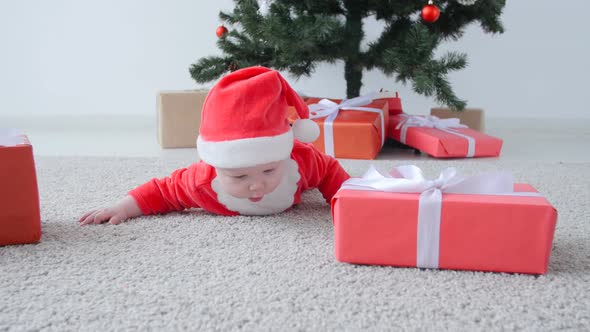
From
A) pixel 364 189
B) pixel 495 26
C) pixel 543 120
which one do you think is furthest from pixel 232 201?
pixel 543 120

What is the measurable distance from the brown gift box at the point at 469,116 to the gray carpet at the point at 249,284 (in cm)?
99

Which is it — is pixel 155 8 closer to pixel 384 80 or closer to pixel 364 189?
pixel 384 80

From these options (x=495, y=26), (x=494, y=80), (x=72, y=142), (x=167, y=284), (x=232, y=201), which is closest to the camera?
(x=167, y=284)

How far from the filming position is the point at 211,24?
90.6 inches

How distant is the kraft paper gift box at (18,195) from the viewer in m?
0.90

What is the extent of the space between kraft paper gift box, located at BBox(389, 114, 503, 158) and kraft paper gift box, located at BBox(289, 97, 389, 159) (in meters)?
0.10

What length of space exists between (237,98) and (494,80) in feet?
5.29

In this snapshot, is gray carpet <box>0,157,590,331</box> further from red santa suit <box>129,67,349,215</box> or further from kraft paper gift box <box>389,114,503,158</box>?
kraft paper gift box <box>389,114,503,158</box>

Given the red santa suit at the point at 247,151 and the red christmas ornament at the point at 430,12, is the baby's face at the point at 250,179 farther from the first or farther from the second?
the red christmas ornament at the point at 430,12

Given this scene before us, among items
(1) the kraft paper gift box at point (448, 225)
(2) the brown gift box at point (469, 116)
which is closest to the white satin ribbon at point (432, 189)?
(1) the kraft paper gift box at point (448, 225)

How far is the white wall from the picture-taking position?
7.32ft

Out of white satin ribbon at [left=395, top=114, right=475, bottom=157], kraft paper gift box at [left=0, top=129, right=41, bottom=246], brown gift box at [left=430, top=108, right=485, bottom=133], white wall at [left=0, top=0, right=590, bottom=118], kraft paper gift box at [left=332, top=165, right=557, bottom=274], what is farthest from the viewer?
white wall at [left=0, top=0, right=590, bottom=118]

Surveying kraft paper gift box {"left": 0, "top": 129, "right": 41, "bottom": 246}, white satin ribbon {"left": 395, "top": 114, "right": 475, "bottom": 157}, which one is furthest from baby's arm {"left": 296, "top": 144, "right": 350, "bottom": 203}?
white satin ribbon {"left": 395, "top": 114, "right": 475, "bottom": 157}

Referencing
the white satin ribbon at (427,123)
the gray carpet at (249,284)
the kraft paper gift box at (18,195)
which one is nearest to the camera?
the gray carpet at (249,284)
